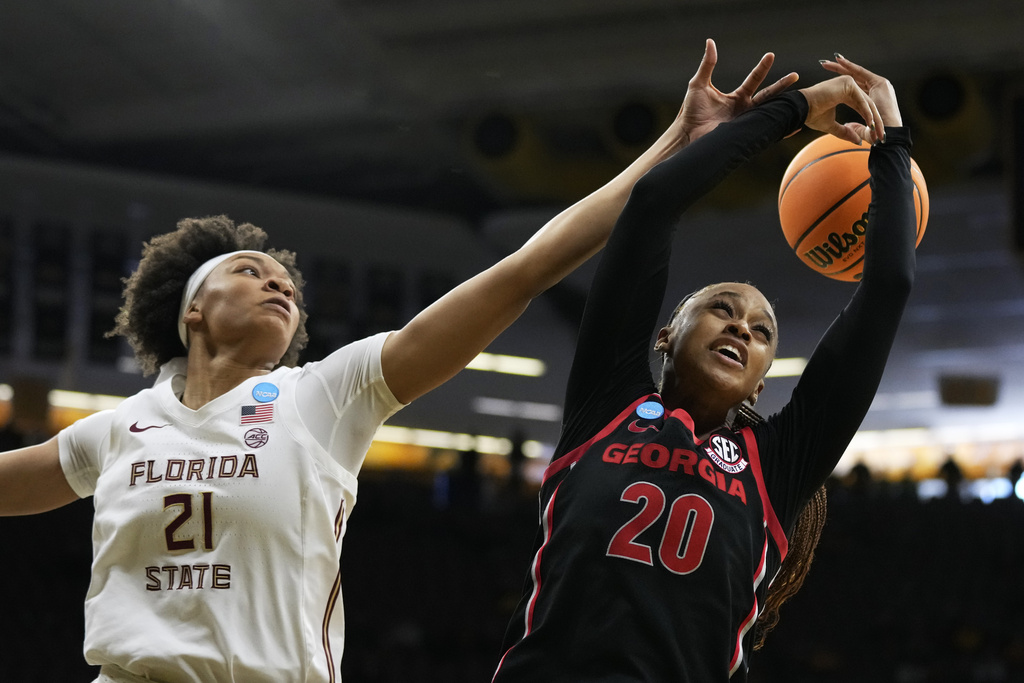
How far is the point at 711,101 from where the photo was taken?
2.47 meters

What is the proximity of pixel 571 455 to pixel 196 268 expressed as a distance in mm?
1170

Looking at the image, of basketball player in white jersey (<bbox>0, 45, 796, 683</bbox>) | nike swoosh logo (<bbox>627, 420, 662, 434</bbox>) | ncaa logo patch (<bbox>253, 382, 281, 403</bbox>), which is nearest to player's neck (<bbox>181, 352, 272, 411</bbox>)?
basketball player in white jersey (<bbox>0, 45, 796, 683</bbox>)

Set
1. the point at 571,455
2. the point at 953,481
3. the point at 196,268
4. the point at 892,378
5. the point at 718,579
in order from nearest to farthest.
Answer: the point at 718,579 → the point at 571,455 → the point at 196,268 → the point at 953,481 → the point at 892,378

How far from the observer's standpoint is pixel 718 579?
1996 millimetres

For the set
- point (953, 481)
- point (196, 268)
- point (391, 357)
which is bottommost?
point (953, 481)

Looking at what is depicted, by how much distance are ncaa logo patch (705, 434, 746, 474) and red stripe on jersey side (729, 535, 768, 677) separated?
0.49ft

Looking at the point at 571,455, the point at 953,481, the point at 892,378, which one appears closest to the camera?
the point at 571,455

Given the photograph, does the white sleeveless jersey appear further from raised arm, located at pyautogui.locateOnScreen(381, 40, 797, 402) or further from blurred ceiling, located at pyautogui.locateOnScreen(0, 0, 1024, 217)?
blurred ceiling, located at pyautogui.locateOnScreen(0, 0, 1024, 217)

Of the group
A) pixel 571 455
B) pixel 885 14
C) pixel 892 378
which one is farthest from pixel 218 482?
pixel 892 378

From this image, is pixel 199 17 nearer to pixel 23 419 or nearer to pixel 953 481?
pixel 23 419

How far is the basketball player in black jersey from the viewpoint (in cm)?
197

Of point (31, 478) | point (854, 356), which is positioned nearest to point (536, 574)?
point (854, 356)

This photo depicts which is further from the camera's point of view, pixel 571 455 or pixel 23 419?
pixel 23 419

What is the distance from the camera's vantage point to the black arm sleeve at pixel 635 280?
2.19 metres
